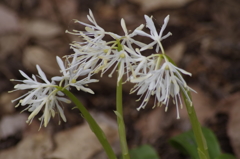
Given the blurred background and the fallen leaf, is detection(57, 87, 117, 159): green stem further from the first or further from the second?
the fallen leaf

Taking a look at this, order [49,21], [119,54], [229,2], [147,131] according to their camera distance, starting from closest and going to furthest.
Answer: [119,54] → [147,131] → [229,2] → [49,21]

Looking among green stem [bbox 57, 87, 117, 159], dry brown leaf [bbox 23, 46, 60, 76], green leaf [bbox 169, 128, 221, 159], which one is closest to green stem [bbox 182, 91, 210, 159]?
green stem [bbox 57, 87, 117, 159]

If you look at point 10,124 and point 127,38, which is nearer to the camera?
point 127,38

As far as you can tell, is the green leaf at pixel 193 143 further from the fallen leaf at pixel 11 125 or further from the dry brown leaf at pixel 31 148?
the fallen leaf at pixel 11 125

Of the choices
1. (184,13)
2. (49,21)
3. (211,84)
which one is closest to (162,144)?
(211,84)

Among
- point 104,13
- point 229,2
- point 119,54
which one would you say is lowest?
point 119,54

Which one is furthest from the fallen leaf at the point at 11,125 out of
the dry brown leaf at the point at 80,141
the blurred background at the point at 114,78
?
the dry brown leaf at the point at 80,141

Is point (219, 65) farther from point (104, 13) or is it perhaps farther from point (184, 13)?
point (104, 13)

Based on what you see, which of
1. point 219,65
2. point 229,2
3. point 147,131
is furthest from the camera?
point 229,2
